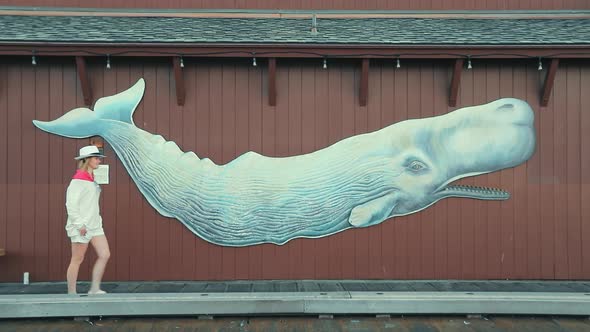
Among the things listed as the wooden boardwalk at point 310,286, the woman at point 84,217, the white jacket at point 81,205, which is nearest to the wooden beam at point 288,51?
the woman at point 84,217

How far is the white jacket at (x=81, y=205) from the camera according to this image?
592 centimetres

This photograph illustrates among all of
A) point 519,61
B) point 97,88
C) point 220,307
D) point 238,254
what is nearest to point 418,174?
point 519,61

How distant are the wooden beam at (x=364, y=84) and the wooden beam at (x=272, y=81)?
3.64 ft

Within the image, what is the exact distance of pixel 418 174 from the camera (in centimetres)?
733

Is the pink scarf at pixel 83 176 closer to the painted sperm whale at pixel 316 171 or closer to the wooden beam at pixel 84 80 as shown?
the painted sperm whale at pixel 316 171

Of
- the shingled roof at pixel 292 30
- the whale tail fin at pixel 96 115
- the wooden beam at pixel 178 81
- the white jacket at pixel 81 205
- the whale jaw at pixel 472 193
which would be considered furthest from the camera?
the whale jaw at pixel 472 193

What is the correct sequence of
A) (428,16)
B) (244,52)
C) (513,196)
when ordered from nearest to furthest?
(244,52)
(513,196)
(428,16)

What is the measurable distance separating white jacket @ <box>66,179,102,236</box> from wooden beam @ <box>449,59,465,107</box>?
454 centimetres

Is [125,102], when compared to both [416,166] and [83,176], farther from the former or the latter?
[416,166]

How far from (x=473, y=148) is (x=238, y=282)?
3.53 metres

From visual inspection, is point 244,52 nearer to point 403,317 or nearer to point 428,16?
point 428,16

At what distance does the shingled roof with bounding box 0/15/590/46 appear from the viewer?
6855 millimetres

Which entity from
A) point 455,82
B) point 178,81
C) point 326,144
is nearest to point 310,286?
point 326,144

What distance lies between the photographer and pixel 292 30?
288 inches
